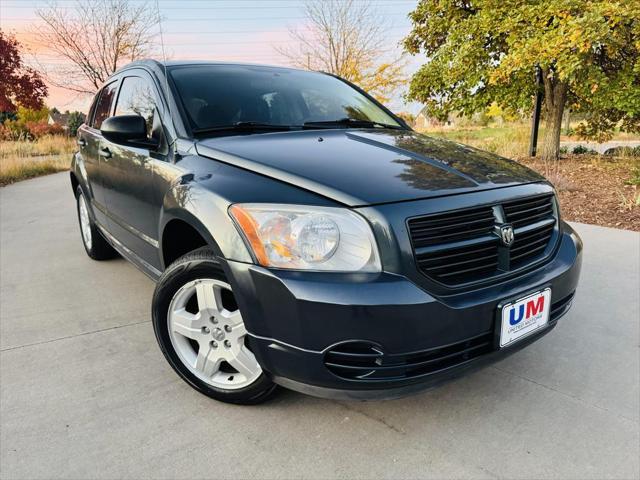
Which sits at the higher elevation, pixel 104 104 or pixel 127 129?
pixel 104 104

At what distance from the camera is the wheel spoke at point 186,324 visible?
2.06 meters

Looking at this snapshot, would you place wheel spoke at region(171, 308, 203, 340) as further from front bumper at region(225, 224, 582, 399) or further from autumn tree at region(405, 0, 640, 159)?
autumn tree at region(405, 0, 640, 159)

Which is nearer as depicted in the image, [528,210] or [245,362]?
[245,362]

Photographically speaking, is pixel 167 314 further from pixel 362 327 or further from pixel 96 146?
pixel 96 146

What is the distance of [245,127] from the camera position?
2529 millimetres

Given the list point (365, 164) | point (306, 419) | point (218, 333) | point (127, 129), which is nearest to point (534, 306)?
point (365, 164)

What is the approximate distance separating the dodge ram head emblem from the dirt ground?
160 inches

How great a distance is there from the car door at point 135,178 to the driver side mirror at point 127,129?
52 millimetres

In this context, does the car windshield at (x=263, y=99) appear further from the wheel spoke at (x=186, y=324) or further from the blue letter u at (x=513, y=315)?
the blue letter u at (x=513, y=315)

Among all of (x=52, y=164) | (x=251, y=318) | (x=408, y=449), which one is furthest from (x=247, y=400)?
(x=52, y=164)

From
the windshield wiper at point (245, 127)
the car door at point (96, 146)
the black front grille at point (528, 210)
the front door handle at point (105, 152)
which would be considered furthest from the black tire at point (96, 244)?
the black front grille at point (528, 210)

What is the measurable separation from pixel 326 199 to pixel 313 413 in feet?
3.20

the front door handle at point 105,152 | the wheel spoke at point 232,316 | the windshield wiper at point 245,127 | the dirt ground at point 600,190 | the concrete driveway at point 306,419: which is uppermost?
the windshield wiper at point 245,127

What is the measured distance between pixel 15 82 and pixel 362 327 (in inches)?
637
